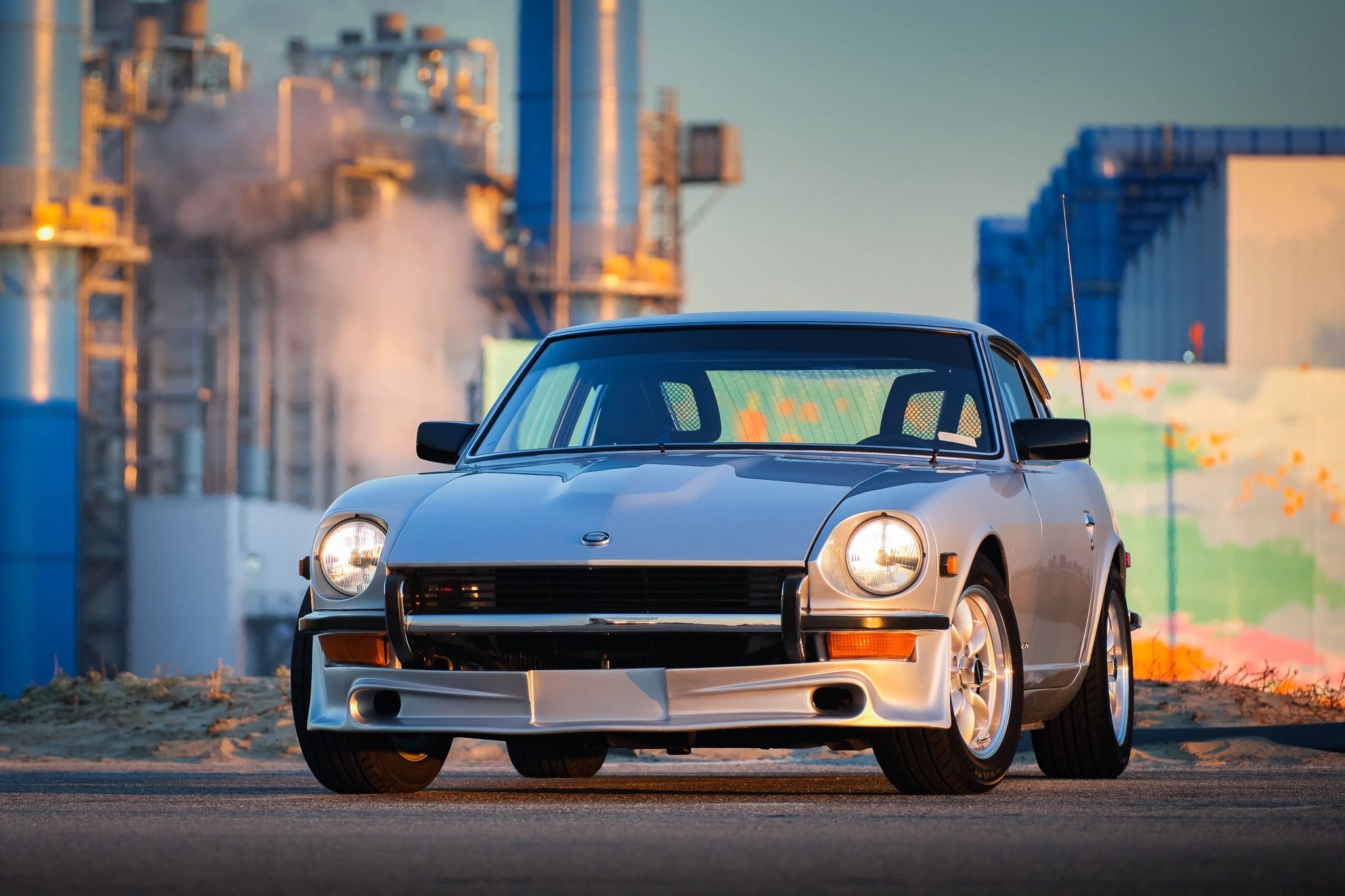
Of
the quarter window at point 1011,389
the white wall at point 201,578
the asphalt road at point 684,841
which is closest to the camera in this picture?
the asphalt road at point 684,841

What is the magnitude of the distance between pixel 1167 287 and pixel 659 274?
10.6 m

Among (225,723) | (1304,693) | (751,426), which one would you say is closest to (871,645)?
(751,426)

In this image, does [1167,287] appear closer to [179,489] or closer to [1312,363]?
[1312,363]

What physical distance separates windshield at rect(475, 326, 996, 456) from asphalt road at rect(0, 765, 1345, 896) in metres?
1.16

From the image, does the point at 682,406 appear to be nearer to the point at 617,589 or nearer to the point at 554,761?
the point at 617,589

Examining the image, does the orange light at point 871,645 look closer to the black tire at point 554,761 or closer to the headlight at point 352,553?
the headlight at point 352,553

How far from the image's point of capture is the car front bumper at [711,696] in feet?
21.0

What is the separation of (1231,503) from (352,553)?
23.3 meters

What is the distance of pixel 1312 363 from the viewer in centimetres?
4053

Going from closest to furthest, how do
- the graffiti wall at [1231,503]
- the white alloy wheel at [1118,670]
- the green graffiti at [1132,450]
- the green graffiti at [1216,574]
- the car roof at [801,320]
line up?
the car roof at [801,320] < the white alloy wheel at [1118,670] < the green graffiti at [1132,450] < the graffiti wall at [1231,503] < the green graffiti at [1216,574]

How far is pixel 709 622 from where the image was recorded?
640 cm

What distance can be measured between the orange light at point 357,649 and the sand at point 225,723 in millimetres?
4693

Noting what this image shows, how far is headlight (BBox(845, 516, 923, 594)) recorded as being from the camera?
6.46 metres

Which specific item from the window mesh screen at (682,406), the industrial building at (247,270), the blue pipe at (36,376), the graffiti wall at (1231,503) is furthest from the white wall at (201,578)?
the window mesh screen at (682,406)
